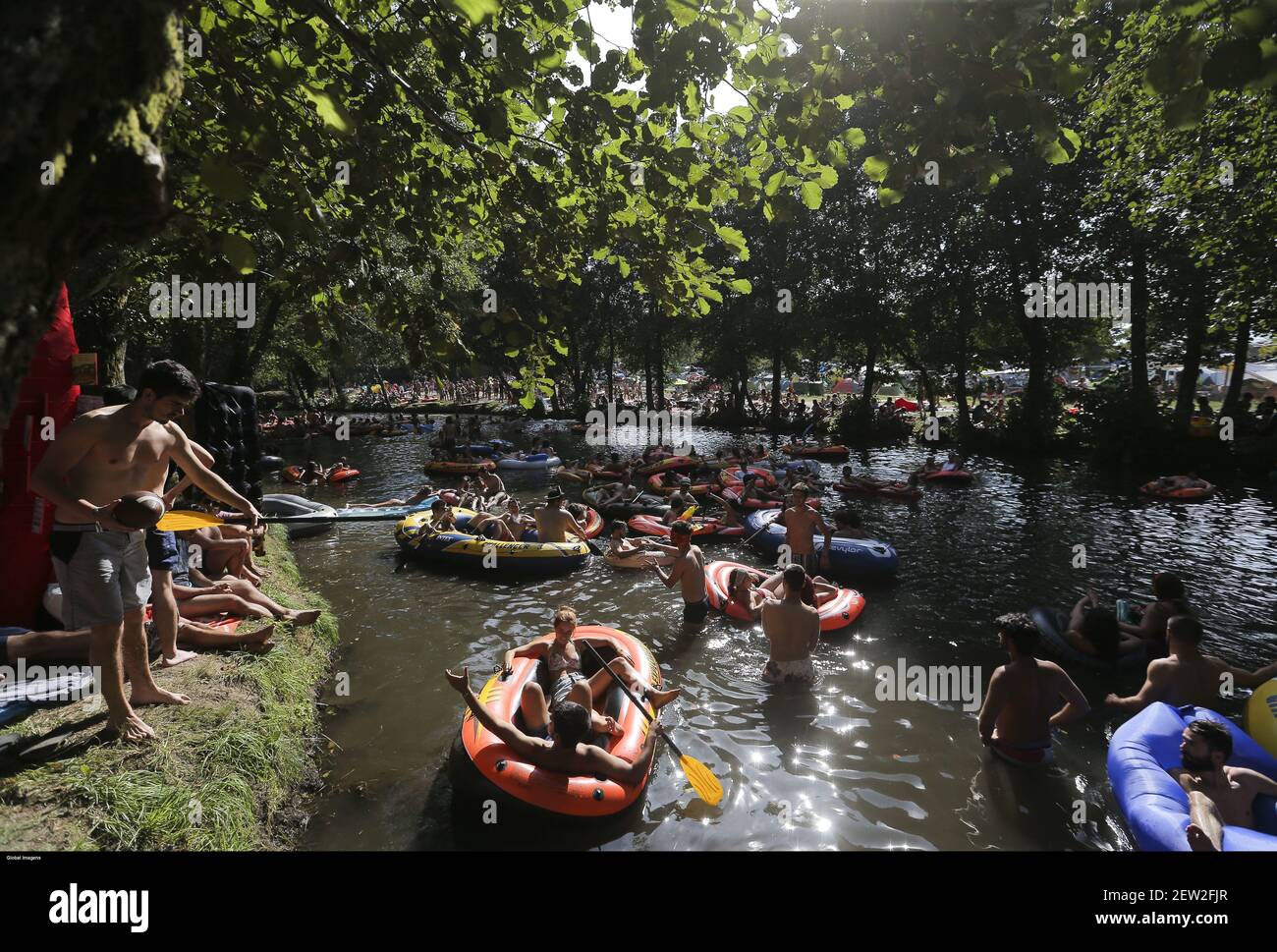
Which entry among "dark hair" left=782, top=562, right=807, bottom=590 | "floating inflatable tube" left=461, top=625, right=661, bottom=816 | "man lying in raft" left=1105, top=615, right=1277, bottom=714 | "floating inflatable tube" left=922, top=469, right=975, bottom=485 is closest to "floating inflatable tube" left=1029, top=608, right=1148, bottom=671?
"man lying in raft" left=1105, top=615, right=1277, bottom=714

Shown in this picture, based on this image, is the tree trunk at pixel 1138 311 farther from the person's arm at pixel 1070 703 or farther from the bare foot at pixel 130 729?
the bare foot at pixel 130 729

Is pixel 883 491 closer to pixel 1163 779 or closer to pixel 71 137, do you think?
pixel 1163 779

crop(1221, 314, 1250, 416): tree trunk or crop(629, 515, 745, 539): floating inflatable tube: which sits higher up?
crop(1221, 314, 1250, 416): tree trunk

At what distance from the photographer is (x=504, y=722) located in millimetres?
5047

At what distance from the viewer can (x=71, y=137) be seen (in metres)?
1.28

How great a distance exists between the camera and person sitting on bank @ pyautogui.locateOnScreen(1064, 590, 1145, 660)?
22.4 feet

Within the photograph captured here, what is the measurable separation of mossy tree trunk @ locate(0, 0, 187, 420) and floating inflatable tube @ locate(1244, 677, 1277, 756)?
7763 millimetres

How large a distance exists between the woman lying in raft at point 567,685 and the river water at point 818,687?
2.28ft

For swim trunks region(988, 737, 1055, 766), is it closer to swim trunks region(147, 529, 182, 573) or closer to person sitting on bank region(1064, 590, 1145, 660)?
person sitting on bank region(1064, 590, 1145, 660)

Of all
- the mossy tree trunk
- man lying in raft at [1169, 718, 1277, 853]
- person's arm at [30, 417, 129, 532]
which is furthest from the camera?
man lying in raft at [1169, 718, 1277, 853]

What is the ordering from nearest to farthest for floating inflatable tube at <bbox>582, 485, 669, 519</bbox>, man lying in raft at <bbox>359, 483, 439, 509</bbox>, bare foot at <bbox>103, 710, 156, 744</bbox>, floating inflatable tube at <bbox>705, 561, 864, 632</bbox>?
bare foot at <bbox>103, 710, 156, 744</bbox>, floating inflatable tube at <bbox>705, 561, 864, 632</bbox>, floating inflatable tube at <bbox>582, 485, 669, 519</bbox>, man lying in raft at <bbox>359, 483, 439, 509</bbox>

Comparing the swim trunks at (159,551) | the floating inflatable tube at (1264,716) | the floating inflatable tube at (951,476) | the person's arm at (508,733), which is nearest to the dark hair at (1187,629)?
the floating inflatable tube at (1264,716)

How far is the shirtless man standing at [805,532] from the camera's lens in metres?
10.1

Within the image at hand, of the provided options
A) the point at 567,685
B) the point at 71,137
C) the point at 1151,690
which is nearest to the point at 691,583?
the point at 567,685
